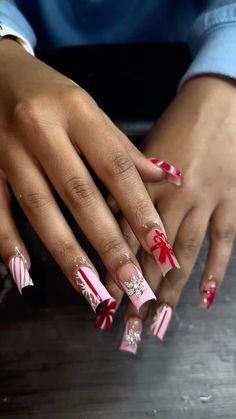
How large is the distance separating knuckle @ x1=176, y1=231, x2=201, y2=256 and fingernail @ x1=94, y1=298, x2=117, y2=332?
0.28 feet

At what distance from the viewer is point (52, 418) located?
1.46ft

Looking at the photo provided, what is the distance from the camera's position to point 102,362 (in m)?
0.48

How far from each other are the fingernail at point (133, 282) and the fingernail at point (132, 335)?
7cm

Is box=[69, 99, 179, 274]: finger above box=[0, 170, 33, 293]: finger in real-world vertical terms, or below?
above

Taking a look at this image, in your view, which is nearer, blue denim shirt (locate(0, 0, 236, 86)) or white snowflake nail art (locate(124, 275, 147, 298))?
white snowflake nail art (locate(124, 275, 147, 298))

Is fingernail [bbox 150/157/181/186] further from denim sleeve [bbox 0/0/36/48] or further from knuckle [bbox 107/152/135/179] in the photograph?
denim sleeve [bbox 0/0/36/48]

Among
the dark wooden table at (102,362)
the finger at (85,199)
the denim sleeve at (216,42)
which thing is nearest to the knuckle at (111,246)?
the finger at (85,199)

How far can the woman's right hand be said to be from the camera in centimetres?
43

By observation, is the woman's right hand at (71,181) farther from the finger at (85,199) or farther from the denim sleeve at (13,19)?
the denim sleeve at (13,19)

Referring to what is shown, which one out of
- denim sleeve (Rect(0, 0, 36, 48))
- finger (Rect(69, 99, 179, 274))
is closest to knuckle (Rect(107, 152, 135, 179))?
finger (Rect(69, 99, 179, 274))

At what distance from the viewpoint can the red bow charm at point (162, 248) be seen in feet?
1.42

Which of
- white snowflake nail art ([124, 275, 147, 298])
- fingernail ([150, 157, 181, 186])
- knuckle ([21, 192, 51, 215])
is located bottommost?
white snowflake nail art ([124, 275, 147, 298])

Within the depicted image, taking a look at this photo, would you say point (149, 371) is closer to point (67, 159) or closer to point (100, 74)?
point (67, 159)

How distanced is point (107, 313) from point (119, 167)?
0.45 feet
